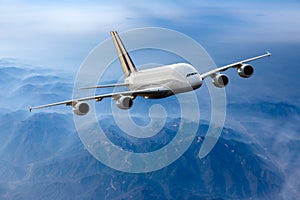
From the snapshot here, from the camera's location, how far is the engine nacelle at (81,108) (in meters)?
53.5

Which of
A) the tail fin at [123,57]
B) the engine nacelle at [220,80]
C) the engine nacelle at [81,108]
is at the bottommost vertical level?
the engine nacelle at [220,80]

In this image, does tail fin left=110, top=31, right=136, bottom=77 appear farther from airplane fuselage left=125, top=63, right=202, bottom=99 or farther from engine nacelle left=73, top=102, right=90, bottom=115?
engine nacelle left=73, top=102, right=90, bottom=115

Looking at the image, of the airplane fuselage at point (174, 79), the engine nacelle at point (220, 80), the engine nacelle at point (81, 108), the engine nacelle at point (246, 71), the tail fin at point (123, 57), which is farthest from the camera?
the tail fin at point (123, 57)

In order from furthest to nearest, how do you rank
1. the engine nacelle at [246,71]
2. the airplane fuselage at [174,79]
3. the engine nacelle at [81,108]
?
the engine nacelle at [246,71] < the airplane fuselage at [174,79] < the engine nacelle at [81,108]

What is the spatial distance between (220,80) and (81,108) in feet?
67.4

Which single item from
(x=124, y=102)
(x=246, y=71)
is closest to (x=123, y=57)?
(x=246, y=71)

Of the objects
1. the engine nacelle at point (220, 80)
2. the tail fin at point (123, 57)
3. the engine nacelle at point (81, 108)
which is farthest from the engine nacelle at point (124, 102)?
the tail fin at point (123, 57)

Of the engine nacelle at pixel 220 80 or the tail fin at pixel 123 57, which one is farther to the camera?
the tail fin at pixel 123 57

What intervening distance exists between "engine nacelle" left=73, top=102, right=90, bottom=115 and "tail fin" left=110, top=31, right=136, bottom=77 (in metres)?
18.1

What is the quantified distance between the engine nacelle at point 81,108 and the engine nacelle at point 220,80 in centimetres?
1919

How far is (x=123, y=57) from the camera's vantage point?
7506cm

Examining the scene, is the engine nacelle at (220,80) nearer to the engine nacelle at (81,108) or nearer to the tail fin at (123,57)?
the tail fin at (123,57)

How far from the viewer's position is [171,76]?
55.2 m

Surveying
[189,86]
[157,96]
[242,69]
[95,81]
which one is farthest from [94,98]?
[242,69]
